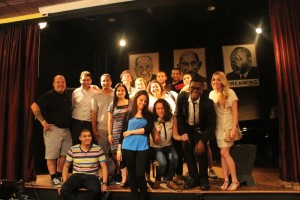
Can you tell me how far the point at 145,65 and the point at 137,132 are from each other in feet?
12.1

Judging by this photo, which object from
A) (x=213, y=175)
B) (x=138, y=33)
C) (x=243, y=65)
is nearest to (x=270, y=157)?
(x=213, y=175)

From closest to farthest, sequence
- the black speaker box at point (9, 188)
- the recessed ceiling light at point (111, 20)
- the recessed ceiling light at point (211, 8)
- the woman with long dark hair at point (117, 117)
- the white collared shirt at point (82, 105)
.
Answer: the woman with long dark hair at point (117, 117) < the black speaker box at point (9, 188) < the white collared shirt at point (82, 105) < the recessed ceiling light at point (211, 8) < the recessed ceiling light at point (111, 20)

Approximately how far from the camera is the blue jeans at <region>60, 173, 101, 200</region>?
128 inches

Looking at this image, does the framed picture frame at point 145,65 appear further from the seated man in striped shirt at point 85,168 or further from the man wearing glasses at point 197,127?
the seated man in striped shirt at point 85,168

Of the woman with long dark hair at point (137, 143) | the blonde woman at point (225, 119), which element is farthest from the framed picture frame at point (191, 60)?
the woman with long dark hair at point (137, 143)

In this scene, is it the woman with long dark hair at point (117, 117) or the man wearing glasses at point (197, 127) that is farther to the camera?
the woman with long dark hair at point (117, 117)

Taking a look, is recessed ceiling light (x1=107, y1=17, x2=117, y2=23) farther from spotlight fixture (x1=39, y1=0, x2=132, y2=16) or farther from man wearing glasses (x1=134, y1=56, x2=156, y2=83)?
spotlight fixture (x1=39, y1=0, x2=132, y2=16)

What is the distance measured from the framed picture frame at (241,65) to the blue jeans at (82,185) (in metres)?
4.21

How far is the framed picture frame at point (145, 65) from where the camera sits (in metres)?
6.63

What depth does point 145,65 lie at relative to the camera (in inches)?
262

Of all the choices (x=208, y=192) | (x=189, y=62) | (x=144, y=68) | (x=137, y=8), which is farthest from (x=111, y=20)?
(x=208, y=192)

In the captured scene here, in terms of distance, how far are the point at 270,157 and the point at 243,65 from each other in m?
2.23

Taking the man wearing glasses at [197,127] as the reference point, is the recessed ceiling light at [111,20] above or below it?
above

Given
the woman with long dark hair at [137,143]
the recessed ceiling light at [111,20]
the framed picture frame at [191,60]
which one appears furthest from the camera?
the framed picture frame at [191,60]
